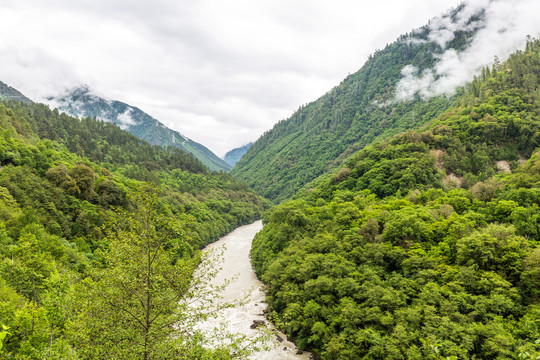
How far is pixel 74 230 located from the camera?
5797cm

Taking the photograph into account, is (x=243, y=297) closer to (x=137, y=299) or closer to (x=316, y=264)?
(x=316, y=264)

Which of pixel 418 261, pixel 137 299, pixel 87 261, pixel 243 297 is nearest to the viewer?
pixel 137 299

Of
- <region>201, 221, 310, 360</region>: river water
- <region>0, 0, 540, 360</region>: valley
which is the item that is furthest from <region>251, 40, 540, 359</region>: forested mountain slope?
<region>201, 221, 310, 360</region>: river water

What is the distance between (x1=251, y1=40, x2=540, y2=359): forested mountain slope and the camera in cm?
3275

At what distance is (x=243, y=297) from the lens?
5538 centimetres

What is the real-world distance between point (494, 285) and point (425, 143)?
58694mm

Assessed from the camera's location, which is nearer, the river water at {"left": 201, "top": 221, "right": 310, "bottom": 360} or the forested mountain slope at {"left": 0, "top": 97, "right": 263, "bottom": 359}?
the forested mountain slope at {"left": 0, "top": 97, "right": 263, "bottom": 359}

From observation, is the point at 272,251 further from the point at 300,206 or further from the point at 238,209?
the point at 238,209

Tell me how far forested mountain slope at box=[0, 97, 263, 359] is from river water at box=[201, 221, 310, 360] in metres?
2.81

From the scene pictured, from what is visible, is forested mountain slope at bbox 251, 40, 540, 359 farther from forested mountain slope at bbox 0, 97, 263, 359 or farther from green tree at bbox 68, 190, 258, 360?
forested mountain slope at bbox 0, 97, 263, 359

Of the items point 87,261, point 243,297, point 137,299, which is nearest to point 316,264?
point 243,297

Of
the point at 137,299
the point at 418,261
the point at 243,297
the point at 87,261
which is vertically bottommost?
the point at 243,297

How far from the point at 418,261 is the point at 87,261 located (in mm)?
47555

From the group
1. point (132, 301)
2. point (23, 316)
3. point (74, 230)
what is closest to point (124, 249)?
point (132, 301)
